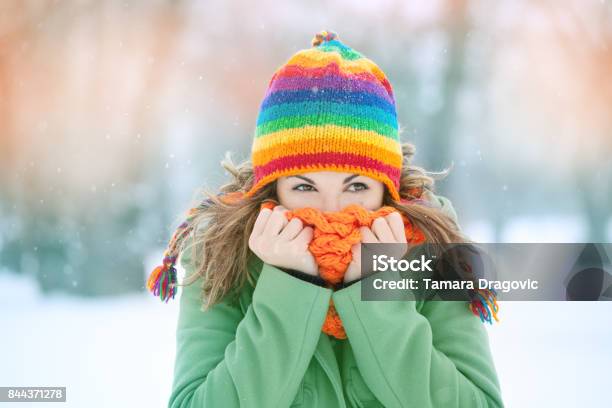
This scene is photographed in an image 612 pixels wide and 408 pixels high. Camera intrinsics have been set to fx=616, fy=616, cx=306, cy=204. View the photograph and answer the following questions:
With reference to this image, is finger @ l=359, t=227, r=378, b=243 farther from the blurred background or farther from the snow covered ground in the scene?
the blurred background

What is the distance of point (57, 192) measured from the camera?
3.94 metres

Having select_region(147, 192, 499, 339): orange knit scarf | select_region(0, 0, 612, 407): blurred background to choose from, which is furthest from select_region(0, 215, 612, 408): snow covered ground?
select_region(147, 192, 499, 339): orange knit scarf

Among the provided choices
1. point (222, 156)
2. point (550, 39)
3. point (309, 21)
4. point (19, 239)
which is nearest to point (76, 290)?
point (19, 239)

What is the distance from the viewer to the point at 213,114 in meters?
4.07

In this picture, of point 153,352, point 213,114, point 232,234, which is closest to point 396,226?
point 232,234

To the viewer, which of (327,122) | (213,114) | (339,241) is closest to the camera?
(339,241)

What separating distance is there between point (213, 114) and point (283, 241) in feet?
10.0

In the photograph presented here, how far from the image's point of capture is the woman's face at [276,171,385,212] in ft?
3.95

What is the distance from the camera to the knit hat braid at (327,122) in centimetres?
121

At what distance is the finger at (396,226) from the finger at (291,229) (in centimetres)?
17

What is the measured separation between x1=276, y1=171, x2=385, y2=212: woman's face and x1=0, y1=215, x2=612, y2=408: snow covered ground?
44.8 inches

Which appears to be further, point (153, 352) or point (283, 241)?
point (153, 352)

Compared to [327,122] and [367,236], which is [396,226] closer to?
[367,236]

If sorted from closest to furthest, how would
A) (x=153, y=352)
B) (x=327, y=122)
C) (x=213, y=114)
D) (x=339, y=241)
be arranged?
(x=339, y=241) < (x=327, y=122) < (x=153, y=352) < (x=213, y=114)
